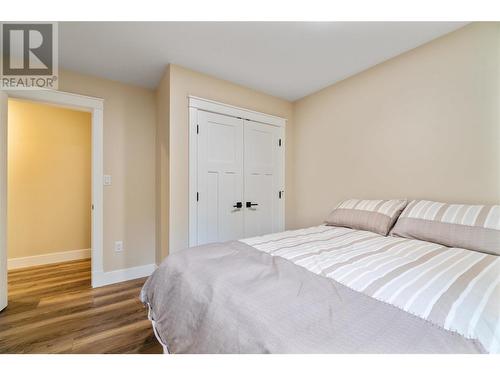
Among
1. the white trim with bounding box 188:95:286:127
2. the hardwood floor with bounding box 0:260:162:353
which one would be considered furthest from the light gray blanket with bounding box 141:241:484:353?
the white trim with bounding box 188:95:286:127

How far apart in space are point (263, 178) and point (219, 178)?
Answer: 2.21ft

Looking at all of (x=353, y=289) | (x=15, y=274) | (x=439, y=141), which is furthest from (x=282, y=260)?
(x=15, y=274)

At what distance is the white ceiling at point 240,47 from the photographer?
5.49 feet

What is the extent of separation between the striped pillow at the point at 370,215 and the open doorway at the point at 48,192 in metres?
2.94

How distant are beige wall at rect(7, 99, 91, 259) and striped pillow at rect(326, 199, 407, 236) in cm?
358

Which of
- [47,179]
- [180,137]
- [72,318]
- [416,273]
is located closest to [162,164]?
[180,137]

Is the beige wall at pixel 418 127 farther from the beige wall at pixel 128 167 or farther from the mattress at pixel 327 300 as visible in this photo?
the beige wall at pixel 128 167

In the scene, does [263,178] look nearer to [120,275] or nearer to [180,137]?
[180,137]

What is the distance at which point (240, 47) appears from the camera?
1928 mm

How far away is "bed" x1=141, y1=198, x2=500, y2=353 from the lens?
590mm

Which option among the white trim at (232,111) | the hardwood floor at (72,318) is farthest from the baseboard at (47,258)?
the white trim at (232,111)

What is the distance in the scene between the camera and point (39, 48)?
73.4 inches
